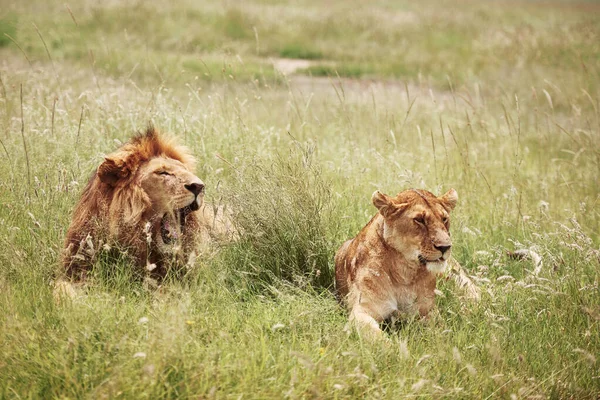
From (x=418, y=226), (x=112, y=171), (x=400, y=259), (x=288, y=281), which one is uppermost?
(x=112, y=171)

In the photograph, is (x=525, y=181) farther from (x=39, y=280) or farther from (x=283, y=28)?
(x=283, y=28)

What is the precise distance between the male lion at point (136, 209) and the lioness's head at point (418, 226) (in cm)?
118

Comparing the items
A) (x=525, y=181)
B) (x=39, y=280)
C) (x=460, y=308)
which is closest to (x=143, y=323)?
(x=39, y=280)

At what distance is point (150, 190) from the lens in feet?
15.8

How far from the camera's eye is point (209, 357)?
3.79 m

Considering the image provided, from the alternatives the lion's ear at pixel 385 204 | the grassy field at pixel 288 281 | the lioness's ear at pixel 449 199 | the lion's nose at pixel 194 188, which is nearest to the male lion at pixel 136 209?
the lion's nose at pixel 194 188

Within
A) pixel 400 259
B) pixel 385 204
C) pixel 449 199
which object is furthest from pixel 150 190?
pixel 449 199

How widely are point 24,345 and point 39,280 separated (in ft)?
2.81

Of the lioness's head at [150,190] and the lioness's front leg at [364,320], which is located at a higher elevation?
the lioness's head at [150,190]

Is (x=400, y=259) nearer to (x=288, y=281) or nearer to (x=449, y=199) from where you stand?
(x=449, y=199)

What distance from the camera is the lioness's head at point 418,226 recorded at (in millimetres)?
4484

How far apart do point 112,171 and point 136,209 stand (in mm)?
295

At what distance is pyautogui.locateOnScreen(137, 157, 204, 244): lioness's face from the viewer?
4.76 metres

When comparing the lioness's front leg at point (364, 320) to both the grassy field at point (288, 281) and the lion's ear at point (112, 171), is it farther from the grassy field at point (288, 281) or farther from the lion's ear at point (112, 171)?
the lion's ear at point (112, 171)
